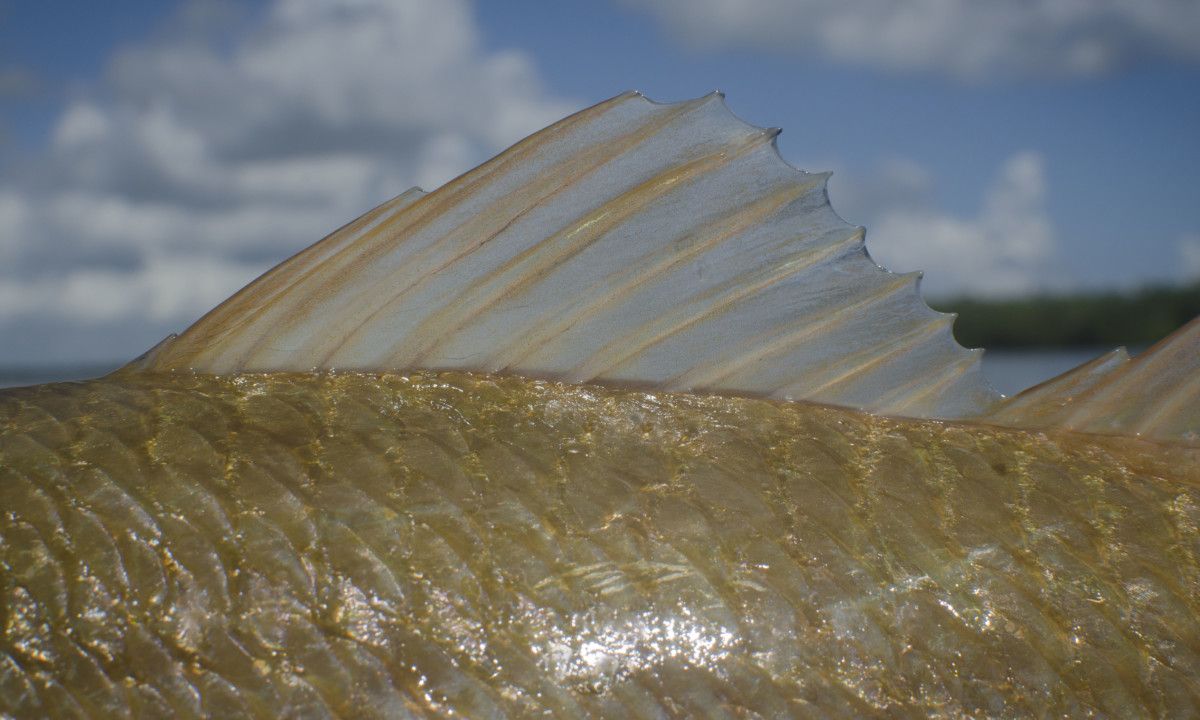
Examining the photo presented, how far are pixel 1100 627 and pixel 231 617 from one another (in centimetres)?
168

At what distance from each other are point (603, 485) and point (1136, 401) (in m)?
1.41

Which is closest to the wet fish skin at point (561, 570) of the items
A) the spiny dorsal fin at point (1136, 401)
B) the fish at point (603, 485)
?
the fish at point (603, 485)

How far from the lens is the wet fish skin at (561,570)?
1661 millimetres

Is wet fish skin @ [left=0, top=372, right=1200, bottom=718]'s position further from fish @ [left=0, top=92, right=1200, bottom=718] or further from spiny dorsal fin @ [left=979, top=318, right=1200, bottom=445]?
spiny dorsal fin @ [left=979, top=318, right=1200, bottom=445]

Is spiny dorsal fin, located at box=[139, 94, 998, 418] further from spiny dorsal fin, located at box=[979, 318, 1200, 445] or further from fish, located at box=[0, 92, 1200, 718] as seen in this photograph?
spiny dorsal fin, located at box=[979, 318, 1200, 445]

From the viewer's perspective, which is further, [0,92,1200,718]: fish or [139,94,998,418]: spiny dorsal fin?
[139,94,998,418]: spiny dorsal fin

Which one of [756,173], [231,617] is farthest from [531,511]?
[756,173]

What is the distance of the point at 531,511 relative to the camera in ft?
6.05

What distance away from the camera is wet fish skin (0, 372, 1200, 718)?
166 centimetres

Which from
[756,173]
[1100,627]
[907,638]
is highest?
[756,173]

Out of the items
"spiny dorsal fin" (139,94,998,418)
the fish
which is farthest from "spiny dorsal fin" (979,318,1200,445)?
"spiny dorsal fin" (139,94,998,418)

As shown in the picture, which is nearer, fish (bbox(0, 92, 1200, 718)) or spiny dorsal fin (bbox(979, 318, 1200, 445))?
fish (bbox(0, 92, 1200, 718))

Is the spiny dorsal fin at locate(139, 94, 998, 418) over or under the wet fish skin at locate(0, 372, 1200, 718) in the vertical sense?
over

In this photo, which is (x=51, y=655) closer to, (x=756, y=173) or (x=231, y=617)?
(x=231, y=617)
